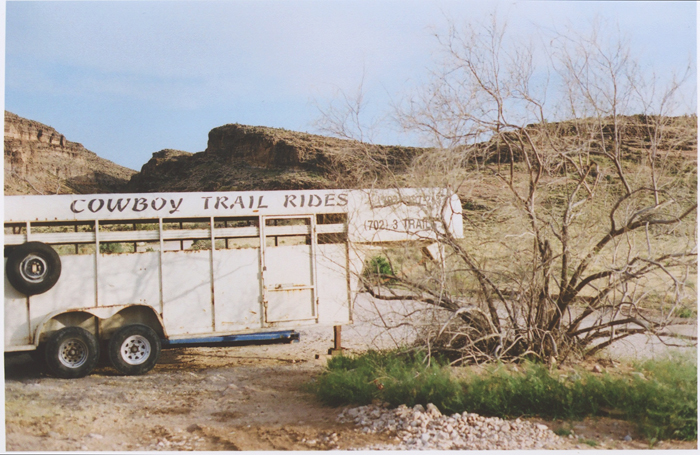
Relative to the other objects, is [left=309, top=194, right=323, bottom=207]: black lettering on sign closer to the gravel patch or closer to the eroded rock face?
the gravel patch

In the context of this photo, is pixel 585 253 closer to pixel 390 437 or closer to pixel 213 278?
pixel 390 437

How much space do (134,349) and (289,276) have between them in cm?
245

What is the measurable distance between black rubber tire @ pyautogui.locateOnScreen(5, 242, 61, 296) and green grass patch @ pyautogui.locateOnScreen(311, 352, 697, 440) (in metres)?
4.11

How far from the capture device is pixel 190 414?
711 centimetres

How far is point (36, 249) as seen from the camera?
319 inches

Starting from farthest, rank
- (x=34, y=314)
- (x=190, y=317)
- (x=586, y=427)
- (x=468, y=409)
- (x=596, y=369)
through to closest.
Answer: (x=190, y=317) < (x=34, y=314) < (x=596, y=369) < (x=468, y=409) < (x=586, y=427)

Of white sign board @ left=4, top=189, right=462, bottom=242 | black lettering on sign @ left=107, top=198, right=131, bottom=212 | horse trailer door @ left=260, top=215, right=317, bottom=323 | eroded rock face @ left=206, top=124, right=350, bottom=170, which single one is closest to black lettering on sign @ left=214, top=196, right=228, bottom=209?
white sign board @ left=4, top=189, right=462, bottom=242

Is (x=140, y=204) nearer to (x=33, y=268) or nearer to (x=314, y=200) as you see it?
(x=33, y=268)

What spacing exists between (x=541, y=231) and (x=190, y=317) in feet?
16.5

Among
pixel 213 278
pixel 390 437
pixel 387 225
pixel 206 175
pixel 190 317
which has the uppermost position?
pixel 206 175

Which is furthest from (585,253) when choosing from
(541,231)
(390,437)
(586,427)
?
(390,437)

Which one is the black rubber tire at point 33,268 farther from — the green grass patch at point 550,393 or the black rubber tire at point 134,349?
the green grass patch at point 550,393

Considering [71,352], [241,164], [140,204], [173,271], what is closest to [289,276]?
[173,271]

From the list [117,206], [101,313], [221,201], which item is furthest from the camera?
[221,201]
